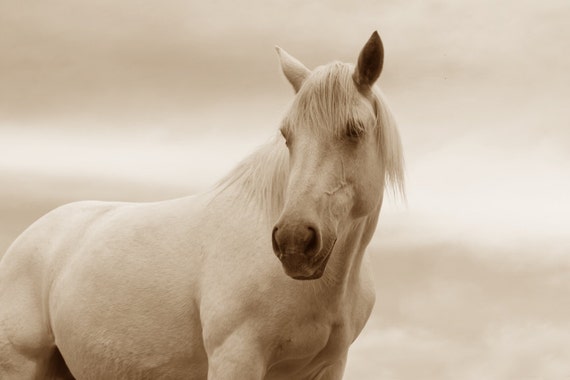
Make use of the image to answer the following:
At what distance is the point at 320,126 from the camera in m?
5.30

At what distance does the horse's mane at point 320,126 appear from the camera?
5.36 m

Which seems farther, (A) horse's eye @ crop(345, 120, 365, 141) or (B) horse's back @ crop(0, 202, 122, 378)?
(B) horse's back @ crop(0, 202, 122, 378)

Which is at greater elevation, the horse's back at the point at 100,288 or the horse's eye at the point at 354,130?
the horse's eye at the point at 354,130

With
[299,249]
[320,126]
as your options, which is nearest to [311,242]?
[299,249]

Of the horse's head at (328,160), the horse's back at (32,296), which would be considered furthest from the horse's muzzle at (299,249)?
the horse's back at (32,296)

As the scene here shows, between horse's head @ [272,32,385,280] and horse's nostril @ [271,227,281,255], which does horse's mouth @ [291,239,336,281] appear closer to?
horse's head @ [272,32,385,280]

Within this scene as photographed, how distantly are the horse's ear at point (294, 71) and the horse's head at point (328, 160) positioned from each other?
7 centimetres

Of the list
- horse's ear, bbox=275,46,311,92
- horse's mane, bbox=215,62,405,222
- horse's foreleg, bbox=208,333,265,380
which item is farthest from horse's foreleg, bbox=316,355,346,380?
horse's ear, bbox=275,46,311,92

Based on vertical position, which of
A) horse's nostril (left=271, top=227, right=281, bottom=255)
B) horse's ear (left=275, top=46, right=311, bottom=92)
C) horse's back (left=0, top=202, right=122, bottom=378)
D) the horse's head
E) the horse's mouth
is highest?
horse's ear (left=275, top=46, right=311, bottom=92)

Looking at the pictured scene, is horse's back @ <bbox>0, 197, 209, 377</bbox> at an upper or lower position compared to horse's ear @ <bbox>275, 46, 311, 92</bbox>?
lower

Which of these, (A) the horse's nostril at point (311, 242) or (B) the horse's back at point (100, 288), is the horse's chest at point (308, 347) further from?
(A) the horse's nostril at point (311, 242)

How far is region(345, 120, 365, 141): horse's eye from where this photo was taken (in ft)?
17.5

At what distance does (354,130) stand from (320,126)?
200 millimetres

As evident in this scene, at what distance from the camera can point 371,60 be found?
18.0 feet
